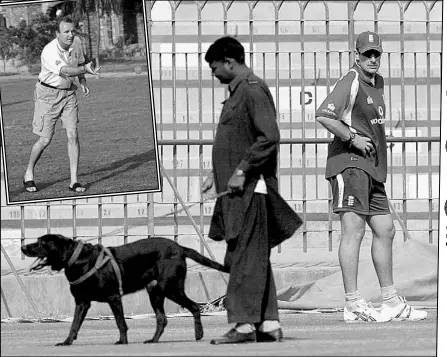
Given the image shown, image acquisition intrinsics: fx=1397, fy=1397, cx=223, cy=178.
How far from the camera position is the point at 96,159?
10.7 m

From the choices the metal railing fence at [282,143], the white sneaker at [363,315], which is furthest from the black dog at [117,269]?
the metal railing fence at [282,143]

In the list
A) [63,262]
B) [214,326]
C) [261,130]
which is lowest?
[214,326]

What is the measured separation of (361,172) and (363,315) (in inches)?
39.7

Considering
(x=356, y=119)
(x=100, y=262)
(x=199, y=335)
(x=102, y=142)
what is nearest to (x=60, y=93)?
(x=102, y=142)

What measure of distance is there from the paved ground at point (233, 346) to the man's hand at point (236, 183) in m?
0.86

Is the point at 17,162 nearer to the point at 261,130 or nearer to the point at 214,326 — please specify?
the point at 214,326

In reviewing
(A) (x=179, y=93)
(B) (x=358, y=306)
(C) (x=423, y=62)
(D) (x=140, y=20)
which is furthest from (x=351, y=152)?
(C) (x=423, y=62)

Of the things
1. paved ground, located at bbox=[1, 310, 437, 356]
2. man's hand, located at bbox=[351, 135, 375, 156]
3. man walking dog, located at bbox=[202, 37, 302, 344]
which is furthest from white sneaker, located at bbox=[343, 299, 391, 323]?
man walking dog, located at bbox=[202, 37, 302, 344]

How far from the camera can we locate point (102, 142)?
10.8m

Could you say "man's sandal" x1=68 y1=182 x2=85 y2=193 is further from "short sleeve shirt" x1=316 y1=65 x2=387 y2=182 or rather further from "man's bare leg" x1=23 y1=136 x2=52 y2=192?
"short sleeve shirt" x1=316 y1=65 x2=387 y2=182

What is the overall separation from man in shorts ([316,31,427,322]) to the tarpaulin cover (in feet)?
5.06

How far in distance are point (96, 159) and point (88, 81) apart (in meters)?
0.60

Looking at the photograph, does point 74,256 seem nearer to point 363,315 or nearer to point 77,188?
point 363,315

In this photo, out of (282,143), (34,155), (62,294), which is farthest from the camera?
(282,143)
